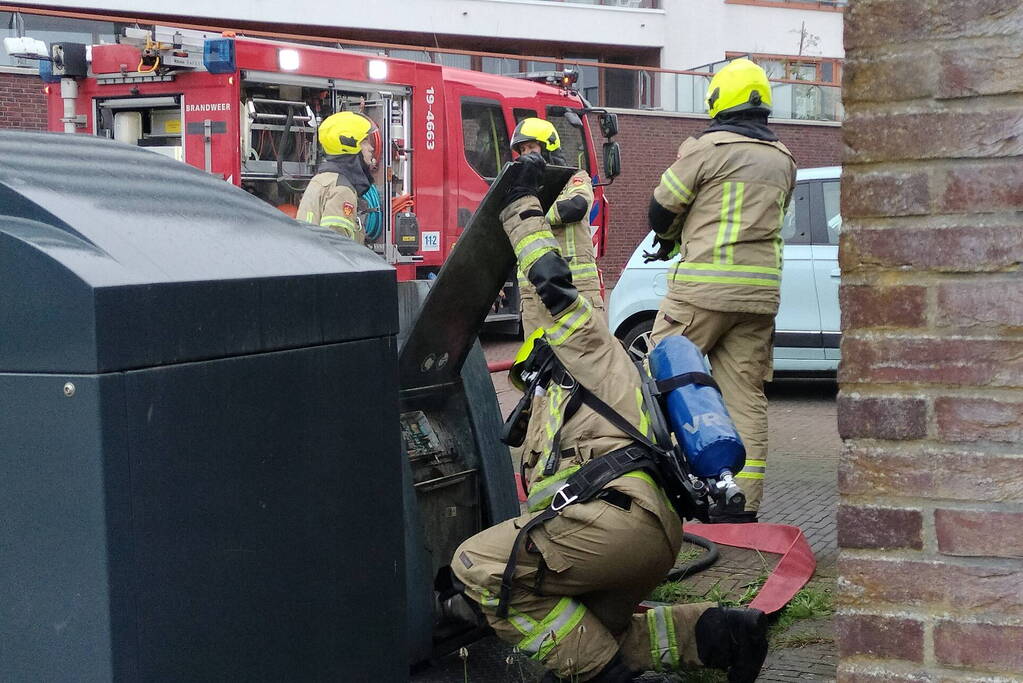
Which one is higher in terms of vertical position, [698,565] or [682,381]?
[682,381]

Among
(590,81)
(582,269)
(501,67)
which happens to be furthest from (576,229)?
(501,67)

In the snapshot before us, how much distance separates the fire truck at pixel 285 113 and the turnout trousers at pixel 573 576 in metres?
6.35

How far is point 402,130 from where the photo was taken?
11977 mm

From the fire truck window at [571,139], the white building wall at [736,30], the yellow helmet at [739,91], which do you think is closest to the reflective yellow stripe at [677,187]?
the yellow helmet at [739,91]

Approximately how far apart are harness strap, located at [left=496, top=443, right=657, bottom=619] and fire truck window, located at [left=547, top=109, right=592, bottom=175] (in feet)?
36.0

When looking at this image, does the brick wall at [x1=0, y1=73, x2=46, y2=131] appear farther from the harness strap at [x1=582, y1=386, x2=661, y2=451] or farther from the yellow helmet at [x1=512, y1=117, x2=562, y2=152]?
the harness strap at [x1=582, y1=386, x2=661, y2=451]

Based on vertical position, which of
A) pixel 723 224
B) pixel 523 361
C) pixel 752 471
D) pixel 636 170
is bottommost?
pixel 752 471

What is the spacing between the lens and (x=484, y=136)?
42.5 feet

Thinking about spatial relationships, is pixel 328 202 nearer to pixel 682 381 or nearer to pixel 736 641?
pixel 682 381

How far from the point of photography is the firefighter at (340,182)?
7.71 m

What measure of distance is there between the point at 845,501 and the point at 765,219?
3266mm

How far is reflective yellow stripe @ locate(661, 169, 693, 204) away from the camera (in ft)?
17.3

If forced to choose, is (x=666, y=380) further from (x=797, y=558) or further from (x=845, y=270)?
(x=797, y=558)

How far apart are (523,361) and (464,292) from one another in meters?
0.27
